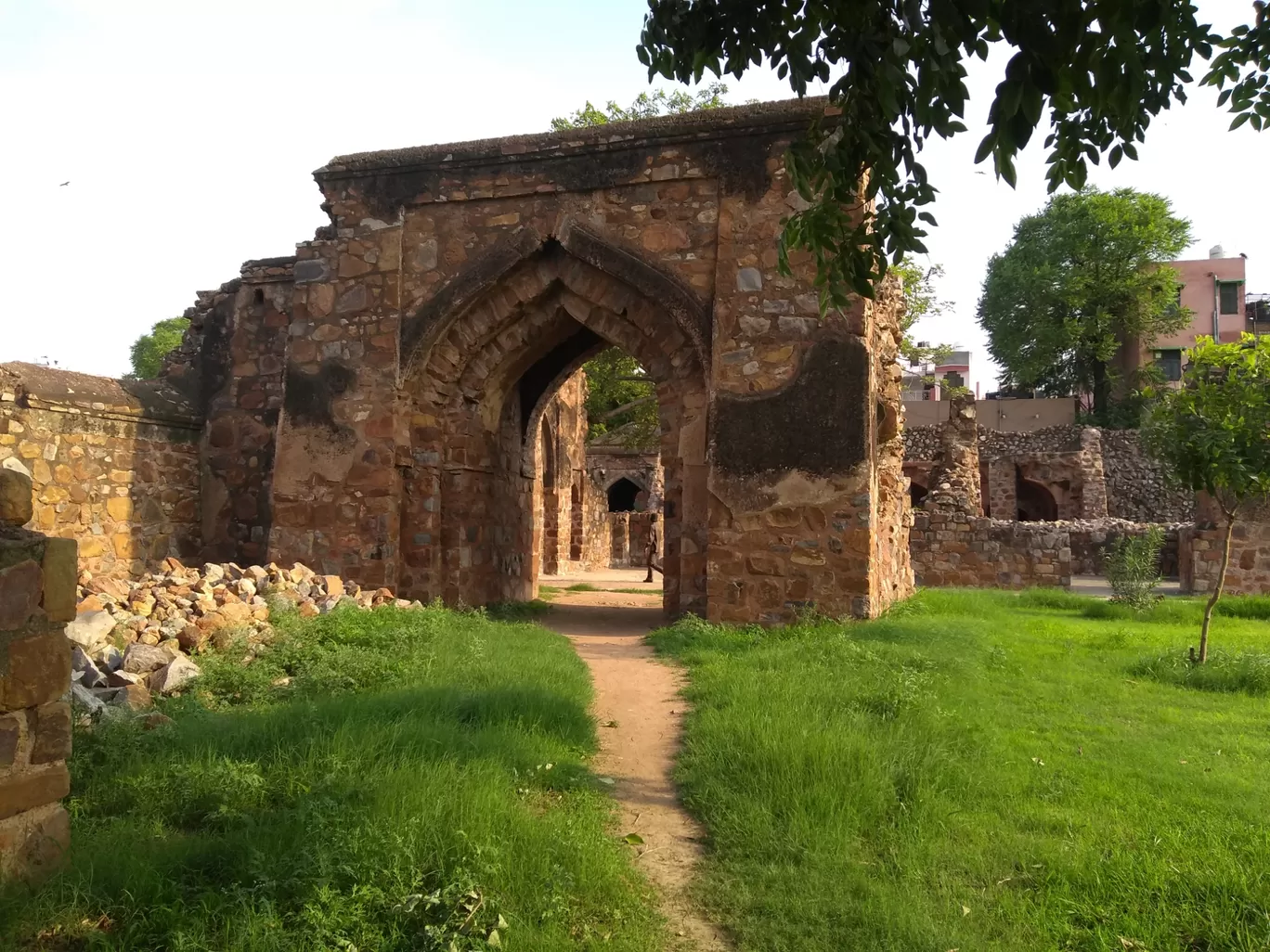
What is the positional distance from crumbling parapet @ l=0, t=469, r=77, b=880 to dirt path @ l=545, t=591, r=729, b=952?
6.19 ft

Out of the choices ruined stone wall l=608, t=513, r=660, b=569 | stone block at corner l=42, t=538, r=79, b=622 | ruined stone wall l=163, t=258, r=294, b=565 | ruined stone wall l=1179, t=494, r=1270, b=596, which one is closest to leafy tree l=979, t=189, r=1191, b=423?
ruined stone wall l=608, t=513, r=660, b=569

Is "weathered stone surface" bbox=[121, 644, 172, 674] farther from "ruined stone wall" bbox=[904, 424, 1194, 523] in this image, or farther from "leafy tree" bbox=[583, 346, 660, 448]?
"ruined stone wall" bbox=[904, 424, 1194, 523]

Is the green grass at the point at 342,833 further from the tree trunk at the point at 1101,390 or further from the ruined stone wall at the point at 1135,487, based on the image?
the tree trunk at the point at 1101,390


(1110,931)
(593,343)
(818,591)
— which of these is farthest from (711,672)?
(593,343)

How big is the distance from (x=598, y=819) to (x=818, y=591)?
478cm

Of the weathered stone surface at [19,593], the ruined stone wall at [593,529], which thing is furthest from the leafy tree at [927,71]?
the ruined stone wall at [593,529]

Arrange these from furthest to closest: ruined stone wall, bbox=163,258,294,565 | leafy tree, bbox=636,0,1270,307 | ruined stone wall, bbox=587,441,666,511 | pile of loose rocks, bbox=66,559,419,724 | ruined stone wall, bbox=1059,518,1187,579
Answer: ruined stone wall, bbox=587,441,666,511 < ruined stone wall, bbox=1059,518,1187,579 < ruined stone wall, bbox=163,258,294,565 < pile of loose rocks, bbox=66,559,419,724 < leafy tree, bbox=636,0,1270,307

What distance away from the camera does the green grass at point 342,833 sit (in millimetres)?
2367

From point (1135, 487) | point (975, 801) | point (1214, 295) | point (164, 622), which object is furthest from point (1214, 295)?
point (164, 622)

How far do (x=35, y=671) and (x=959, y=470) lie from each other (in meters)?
17.8

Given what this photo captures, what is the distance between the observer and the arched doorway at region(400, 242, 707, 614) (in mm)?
8516

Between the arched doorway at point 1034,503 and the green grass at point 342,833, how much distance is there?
27.7 m

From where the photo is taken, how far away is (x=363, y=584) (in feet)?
29.2

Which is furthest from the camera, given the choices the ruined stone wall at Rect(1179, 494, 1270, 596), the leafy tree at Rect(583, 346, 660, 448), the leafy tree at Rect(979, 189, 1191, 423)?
the leafy tree at Rect(979, 189, 1191, 423)
